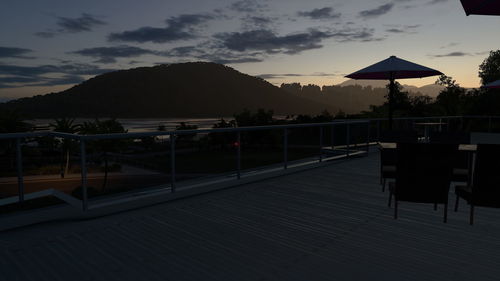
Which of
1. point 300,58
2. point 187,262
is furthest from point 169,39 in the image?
point 187,262

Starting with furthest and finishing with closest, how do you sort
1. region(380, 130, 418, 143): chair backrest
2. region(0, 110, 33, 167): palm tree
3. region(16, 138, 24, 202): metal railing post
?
region(0, 110, 33, 167): palm tree < region(380, 130, 418, 143): chair backrest < region(16, 138, 24, 202): metal railing post

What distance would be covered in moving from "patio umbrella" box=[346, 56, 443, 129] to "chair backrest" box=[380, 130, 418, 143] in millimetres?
1368

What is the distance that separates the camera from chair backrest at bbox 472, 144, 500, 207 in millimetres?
3203

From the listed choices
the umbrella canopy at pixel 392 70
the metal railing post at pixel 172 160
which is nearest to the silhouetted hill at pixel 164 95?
the umbrella canopy at pixel 392 70

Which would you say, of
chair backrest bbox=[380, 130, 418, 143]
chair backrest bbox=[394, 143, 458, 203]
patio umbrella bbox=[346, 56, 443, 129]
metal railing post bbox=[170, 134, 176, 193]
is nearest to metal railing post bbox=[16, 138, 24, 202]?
metal railing post bbox=[170, 134, 176, 193]

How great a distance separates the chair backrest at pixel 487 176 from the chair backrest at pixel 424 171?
0.80ft

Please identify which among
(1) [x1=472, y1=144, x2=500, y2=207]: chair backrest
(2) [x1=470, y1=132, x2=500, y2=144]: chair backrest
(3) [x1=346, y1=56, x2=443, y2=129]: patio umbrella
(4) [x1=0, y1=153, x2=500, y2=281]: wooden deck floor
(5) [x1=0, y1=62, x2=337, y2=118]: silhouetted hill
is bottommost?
(4) [x1=0, y1=153, x2=500, y2=281]: wooden deck floor

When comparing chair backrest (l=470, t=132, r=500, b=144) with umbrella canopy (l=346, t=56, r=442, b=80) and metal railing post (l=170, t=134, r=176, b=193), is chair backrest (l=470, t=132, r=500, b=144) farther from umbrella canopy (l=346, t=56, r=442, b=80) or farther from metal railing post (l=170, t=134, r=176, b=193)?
metal railing post (l=170, t=134, r=176, b=193)

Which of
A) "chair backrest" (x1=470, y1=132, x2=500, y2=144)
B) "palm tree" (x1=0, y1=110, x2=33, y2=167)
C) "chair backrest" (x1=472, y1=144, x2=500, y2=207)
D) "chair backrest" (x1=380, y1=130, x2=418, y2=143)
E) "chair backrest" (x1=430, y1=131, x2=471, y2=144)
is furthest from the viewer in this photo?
"palm tree" (x1=0, y1=110, x2=33, y2=167)

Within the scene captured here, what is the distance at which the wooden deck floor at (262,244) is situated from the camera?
7.75ft

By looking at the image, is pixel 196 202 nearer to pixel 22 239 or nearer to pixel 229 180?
pixel 229 180

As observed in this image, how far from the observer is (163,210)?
3.89m

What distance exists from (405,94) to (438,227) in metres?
44.6

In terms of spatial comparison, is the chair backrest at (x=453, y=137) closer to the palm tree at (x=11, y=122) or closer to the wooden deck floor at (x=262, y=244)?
the wooden deck floor at (x=262, y=244)
